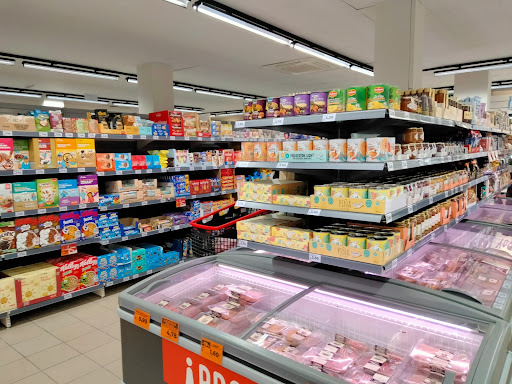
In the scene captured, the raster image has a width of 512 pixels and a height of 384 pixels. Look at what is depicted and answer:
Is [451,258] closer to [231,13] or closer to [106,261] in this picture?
[106,261]

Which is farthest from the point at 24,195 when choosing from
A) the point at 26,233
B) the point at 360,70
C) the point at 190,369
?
the point at 360,70

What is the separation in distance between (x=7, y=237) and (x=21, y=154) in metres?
0.94

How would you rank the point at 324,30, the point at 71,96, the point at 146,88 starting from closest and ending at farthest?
the point at 324,30
the point at 146,88
the point at 71,96

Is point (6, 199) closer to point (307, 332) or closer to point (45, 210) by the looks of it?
point (45, 210)

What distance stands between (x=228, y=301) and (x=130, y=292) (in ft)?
2.18

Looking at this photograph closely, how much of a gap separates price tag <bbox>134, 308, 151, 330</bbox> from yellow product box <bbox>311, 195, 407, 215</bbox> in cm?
125

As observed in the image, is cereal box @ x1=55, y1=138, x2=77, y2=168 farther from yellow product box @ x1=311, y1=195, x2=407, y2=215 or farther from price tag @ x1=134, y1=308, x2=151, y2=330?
yellow product box @ x1=311, y1=195, x2=407, y2=215

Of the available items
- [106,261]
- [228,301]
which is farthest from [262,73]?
[228,301]

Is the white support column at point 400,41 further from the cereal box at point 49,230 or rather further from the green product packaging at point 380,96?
the cereal box at point 49,230

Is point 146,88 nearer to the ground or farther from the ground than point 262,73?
nearer to the ground

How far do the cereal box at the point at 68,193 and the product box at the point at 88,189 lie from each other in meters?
0.05

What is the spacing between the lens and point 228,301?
248cm

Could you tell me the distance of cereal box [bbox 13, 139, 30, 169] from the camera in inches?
161

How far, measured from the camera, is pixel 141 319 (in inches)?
88.5
